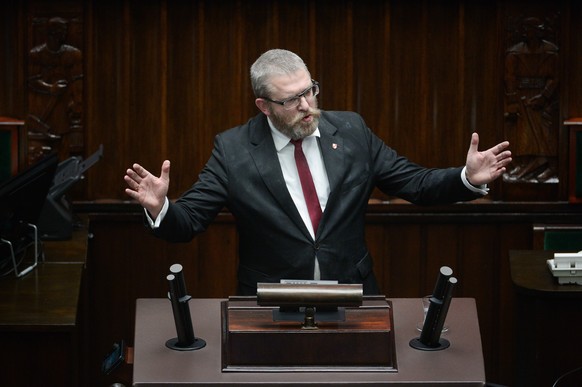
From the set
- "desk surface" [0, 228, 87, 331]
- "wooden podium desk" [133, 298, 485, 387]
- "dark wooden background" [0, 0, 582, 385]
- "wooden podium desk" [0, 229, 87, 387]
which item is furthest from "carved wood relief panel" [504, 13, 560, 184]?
"wooden podium desk" [0, 229, 87, 387]

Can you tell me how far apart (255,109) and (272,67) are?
189 cm

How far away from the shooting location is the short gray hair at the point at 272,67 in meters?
4.33

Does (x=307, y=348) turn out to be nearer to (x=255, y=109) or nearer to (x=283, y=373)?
(x=283, y=373)

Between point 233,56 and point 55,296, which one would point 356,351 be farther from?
point 233,56

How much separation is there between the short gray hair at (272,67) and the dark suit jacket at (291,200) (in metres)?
0.18

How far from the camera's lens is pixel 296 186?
440 cm

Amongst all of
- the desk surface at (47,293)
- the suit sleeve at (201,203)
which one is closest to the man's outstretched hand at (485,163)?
the suit sleeve at (201,203)

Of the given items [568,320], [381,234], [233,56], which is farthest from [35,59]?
[568,320]

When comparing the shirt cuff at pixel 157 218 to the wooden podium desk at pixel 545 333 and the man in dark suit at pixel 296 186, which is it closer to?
the man in dark suit at pixel 296 186

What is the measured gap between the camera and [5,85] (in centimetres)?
612

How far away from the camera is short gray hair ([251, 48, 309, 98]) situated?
170 inches

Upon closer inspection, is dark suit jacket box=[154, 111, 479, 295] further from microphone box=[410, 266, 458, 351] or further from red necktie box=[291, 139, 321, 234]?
microphone box=[410, 266, 458, 351]

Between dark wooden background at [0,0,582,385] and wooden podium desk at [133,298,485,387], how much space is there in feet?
8.57

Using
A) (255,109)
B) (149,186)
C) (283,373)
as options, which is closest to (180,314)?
(283,373)
